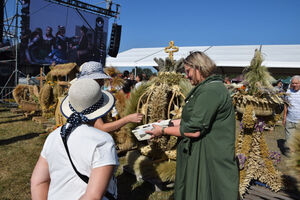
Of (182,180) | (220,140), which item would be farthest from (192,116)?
(182,180)

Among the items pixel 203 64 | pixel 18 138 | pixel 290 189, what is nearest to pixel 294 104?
pixel 290 189

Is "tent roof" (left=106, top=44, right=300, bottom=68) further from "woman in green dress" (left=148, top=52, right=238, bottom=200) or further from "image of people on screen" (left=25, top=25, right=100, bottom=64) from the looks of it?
"woman in green dress" (left=148, top=52, right=238, bottom=200)

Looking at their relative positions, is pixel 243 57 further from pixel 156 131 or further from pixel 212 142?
pixel 212 142

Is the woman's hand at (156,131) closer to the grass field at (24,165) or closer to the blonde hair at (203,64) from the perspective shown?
the blonde hair at (203,64)

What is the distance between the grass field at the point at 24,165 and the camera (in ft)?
10.4

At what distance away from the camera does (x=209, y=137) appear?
5.76 ft

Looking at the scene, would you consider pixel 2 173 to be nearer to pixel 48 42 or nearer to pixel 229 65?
pixel 229 65

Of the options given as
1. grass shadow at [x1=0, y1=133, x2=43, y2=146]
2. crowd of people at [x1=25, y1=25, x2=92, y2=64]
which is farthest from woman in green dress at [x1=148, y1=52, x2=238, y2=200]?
crowd of people at [x1=25, y1=25, x2=92, y2=64]

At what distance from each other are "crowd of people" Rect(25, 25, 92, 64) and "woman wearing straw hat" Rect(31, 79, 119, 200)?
13.9 metres

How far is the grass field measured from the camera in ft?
10.4

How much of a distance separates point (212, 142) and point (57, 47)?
16.2 metres

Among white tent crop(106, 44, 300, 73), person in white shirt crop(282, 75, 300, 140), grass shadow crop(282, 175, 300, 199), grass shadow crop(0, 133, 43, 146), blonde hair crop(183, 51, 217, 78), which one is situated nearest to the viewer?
blonde hair crop(183, 51, 217, 78)

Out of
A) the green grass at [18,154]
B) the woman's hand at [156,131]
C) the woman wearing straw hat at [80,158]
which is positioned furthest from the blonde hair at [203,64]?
the green grass at [18,154]

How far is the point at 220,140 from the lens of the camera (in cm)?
173
